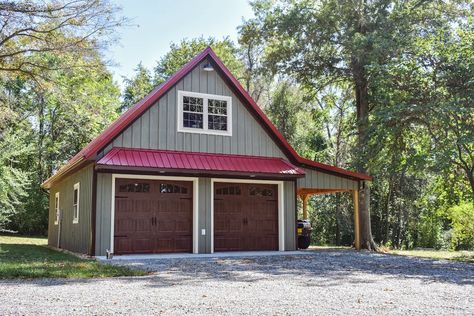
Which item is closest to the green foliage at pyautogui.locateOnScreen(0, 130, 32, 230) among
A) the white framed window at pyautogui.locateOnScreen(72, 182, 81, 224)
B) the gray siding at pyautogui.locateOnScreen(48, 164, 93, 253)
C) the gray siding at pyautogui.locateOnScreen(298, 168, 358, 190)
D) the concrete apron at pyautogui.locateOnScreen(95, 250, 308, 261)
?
the gray siding at pyautogui.locateOnScreen(48, 164, 93, 253)

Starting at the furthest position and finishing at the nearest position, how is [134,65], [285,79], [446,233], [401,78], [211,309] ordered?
[134,65]
[446,233]
[285,79]
[401,78]
[211,309]

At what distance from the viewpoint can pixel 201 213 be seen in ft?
48.9

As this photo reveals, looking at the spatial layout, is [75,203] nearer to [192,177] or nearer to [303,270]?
[192,177]

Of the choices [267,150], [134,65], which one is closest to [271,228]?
[267,150]

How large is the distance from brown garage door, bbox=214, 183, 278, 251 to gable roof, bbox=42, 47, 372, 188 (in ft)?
5.42

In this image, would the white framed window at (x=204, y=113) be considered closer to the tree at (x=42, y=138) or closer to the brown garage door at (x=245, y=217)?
the brown garage door at (x=245, y=217)

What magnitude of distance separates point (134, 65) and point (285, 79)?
21.8 meters

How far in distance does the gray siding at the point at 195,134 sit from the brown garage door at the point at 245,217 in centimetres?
121

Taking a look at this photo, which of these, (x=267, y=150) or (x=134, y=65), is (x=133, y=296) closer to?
(x=267, y=150)

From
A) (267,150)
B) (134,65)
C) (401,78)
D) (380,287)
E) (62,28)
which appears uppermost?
(134,65)

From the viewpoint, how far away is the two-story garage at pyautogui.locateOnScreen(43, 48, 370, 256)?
13797 mm

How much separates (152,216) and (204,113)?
3.56m

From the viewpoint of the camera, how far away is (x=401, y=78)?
1544cm

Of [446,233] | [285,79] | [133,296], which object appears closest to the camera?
[133,296]
